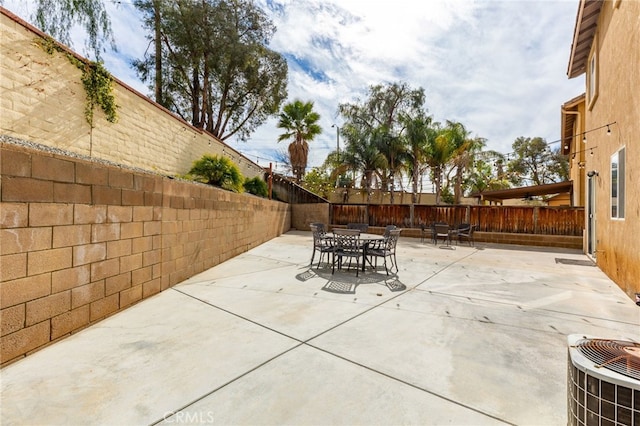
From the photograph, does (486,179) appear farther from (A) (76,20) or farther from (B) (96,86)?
(A) (76,20)

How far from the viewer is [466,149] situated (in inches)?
642

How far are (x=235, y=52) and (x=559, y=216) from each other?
49.0 ft

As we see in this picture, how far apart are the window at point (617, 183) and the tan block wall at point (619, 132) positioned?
5.8 inches

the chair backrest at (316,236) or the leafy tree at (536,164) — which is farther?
the leafy tree at (536,164)

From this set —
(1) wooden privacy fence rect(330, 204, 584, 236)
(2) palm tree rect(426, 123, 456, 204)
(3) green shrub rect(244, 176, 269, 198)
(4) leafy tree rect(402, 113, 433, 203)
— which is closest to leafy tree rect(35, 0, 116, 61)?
(3) green shrub rect(244, 176, 269, 198)

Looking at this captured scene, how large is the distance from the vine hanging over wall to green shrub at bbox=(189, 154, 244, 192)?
2147 millimetres

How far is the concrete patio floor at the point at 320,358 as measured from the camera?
168 cm

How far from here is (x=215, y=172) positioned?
7.52 metres

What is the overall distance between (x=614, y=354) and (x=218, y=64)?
1545 cm

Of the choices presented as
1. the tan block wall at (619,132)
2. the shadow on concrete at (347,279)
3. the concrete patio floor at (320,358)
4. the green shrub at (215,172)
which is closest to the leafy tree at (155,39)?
the green shrub at (215,172)

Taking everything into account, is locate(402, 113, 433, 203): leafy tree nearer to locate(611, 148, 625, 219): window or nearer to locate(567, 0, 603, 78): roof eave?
locate(567, 0, 603, 78): roof eave

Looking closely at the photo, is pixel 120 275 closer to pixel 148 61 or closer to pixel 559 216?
pixel 559 216

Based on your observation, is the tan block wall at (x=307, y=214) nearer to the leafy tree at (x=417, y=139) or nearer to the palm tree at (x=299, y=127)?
the palm tree at (x=299, y=127)

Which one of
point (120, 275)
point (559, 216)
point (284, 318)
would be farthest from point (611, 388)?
point (559, 216)
